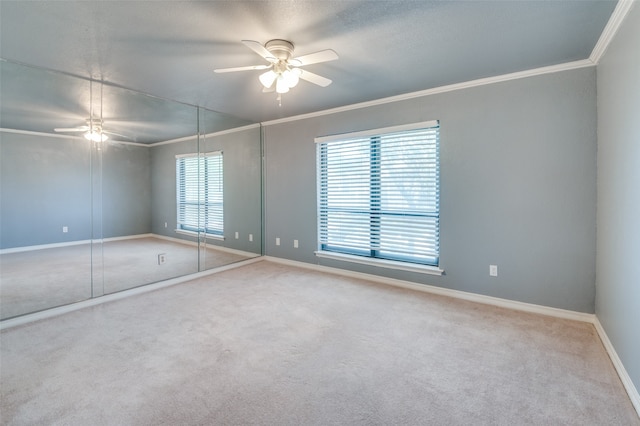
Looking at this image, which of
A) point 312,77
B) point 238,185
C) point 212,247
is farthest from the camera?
point 238,185

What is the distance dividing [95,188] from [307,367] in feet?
10.8

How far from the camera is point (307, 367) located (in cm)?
206

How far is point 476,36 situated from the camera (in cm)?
230

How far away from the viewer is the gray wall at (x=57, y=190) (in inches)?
127

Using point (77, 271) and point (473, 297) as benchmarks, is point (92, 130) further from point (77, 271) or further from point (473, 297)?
point (473, 297)

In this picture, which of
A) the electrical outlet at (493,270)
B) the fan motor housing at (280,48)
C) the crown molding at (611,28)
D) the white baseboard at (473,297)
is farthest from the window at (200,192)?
the crown molding at (611,28)

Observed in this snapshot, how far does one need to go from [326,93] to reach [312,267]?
99.4 inches

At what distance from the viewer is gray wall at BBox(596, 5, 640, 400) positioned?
177 cm

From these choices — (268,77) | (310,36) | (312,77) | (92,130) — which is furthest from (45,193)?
(310,36)

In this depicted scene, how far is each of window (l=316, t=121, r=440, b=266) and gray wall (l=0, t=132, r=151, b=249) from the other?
274 centimetres

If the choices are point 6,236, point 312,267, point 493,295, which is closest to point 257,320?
point 312,267

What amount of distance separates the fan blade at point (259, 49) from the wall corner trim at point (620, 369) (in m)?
3.11

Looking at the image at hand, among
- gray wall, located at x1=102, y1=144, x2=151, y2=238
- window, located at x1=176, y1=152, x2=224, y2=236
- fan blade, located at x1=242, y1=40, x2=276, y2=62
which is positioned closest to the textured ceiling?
fan blade, located at x1=242, y1=40, x2=276, y2=62

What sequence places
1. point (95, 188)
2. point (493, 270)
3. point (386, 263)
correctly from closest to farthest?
point (493, 270) → point (95, 188) → point (386, 263)
